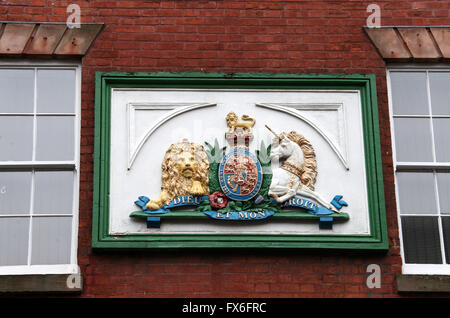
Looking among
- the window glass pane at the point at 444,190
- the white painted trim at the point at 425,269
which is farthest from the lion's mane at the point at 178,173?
the window glass pane at the point at 444,190

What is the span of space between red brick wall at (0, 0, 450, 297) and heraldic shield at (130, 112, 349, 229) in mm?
394

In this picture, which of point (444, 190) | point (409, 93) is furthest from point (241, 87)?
point (444, 190)

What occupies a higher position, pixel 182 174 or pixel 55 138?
pixel 55 138

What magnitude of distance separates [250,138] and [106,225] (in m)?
1.68

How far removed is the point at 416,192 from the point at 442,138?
26.0 inches

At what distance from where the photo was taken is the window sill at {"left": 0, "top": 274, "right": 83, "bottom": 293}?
7738mm

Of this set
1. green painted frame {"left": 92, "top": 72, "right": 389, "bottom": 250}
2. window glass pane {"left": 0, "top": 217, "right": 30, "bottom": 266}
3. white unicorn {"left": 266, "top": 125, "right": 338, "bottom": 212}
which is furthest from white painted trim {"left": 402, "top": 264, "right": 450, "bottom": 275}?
window glass pane {"left": 0, "top": 217, "right": 30, "bottom": 266}

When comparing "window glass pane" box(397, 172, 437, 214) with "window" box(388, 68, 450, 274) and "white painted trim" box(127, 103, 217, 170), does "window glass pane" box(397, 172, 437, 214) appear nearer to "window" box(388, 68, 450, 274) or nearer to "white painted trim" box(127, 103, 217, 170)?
"window" box(388, 68, 450, 274)

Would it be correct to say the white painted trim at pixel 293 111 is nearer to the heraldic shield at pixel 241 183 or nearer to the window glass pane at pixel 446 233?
the heraldic shield at pixel 241 183

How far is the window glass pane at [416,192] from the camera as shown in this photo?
332 inches

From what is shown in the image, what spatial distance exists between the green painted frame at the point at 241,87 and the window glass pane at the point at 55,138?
1.09 ft

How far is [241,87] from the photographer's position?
8672mm

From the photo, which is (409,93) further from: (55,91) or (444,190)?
(55,91)

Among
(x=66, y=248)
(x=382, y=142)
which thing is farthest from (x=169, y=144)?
(x=382, y=142)
